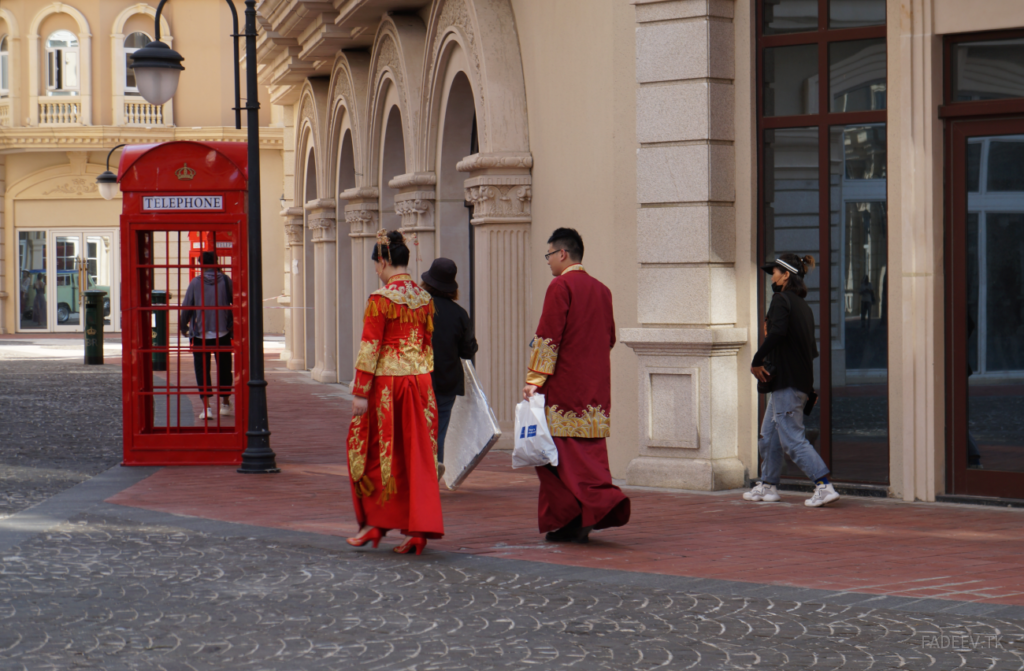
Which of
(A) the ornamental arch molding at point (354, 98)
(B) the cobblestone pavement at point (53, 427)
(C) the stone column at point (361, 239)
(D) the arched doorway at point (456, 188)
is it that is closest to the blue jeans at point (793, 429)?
(B) the cobblestone pavement at point (53, 427)

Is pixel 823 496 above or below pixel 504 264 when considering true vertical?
below

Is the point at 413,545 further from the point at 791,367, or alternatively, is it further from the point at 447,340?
the point at 791,367

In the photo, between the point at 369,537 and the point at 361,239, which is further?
the point at 361,239

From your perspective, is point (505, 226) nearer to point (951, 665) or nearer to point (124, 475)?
point (124, 475)

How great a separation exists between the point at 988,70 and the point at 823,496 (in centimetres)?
312

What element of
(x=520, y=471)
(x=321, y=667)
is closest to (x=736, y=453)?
(x=520, y=471)

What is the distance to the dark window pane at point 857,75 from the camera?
9492 millimetres

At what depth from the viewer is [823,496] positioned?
911cm

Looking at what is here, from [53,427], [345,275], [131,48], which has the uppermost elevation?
[131,48]

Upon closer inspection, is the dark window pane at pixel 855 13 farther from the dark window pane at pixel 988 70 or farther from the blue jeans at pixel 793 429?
the blue jeans at pixel 793 429

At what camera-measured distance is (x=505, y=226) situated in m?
12.5

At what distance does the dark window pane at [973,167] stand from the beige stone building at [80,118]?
30.4m

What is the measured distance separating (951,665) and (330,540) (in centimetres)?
388

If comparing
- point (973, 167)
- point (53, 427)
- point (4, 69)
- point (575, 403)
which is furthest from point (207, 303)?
point (4, 69)
